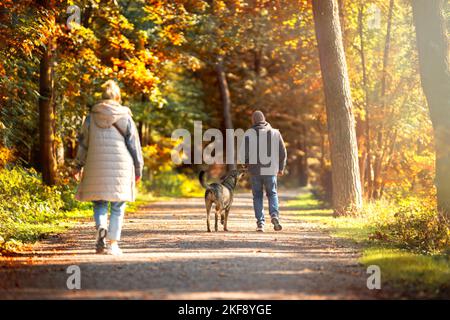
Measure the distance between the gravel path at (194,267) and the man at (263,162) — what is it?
0.64 m

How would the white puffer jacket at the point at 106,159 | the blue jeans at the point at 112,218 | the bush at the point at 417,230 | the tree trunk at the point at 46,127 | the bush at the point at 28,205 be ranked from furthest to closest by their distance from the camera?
the tree trunk at the point at 46,127 → the bush at the point at 28,205 → the bush at the point at 417,230 → the blue jeans at the point at 112,218 → the white puffer jacket at the point at 106,159

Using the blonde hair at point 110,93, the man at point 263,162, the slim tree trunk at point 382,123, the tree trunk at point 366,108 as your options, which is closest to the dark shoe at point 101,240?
the blonde hair at point 110,93

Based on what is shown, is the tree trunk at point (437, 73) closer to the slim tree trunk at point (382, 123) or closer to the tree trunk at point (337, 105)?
the tree trunk at point (337, 105)

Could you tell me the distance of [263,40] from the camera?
36.2m

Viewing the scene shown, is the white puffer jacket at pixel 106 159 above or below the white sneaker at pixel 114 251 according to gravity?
above

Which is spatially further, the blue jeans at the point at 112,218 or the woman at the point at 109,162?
the blue jeans at the point at 112,218

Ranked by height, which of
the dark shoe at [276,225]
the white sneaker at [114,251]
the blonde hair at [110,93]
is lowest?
the white sneaker at [114,251]

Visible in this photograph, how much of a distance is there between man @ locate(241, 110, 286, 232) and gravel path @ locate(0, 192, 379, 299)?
636 millimetres

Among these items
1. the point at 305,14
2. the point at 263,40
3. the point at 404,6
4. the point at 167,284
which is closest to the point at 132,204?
the point at 305,14

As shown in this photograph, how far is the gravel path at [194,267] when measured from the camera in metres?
8.23

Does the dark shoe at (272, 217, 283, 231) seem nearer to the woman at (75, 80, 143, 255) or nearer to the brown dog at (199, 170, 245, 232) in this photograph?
the brown dog at (199, 170, 245, 232)

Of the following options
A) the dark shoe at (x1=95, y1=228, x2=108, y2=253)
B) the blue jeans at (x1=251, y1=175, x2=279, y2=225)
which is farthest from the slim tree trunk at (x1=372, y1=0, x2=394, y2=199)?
the dark shoe at (x1=95, y1=228, x2=108, y2=253)

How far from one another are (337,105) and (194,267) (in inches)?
415
